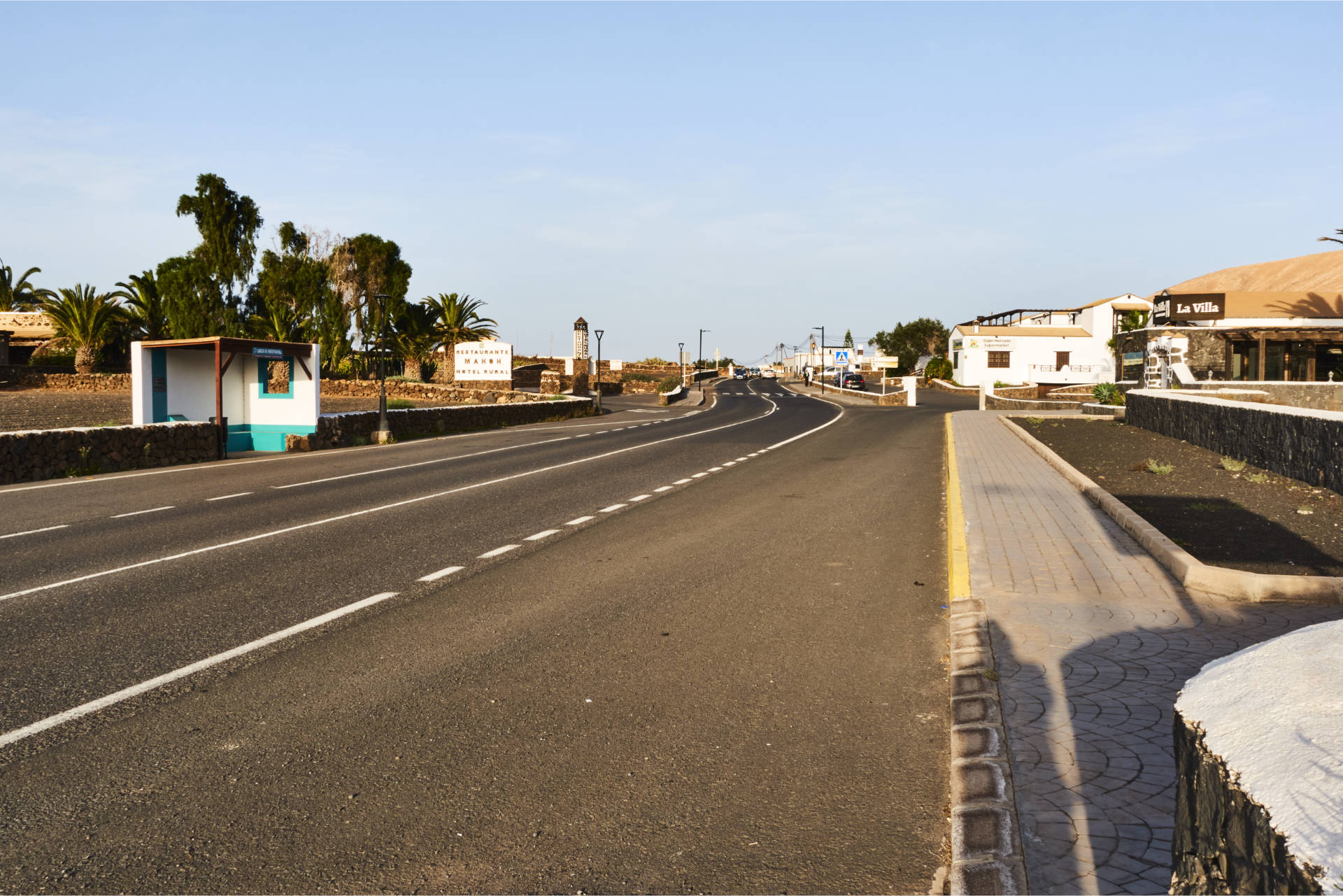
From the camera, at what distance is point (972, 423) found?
102 feet

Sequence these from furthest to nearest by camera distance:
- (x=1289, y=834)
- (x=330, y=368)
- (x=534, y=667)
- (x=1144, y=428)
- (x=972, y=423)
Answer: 1. (x=330, y=368)
2. (x=972, y=423)
3. (x=1144, y=428)
4. (x=534, y=667)
5. (x=1289, y=834)

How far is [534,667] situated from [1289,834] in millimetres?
4782

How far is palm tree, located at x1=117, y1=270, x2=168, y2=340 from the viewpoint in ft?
175

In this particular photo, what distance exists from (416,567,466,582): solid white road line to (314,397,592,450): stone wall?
54.9 ft

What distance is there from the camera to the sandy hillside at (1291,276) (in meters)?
156

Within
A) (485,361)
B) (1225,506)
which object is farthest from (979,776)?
(485,361)

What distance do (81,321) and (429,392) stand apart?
1791cm

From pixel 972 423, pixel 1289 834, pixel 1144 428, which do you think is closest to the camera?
pixel 1289 834

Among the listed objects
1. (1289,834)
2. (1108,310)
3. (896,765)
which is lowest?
(896,765)

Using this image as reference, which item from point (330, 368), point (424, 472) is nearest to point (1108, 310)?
point (330, 368)

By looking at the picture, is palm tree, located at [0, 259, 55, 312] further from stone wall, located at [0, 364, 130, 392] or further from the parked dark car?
the parked dark car

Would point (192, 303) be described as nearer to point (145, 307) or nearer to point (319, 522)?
point (145, 307)

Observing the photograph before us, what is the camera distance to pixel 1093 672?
5.59 m

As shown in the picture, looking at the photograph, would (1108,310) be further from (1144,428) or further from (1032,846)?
(1032,846)
